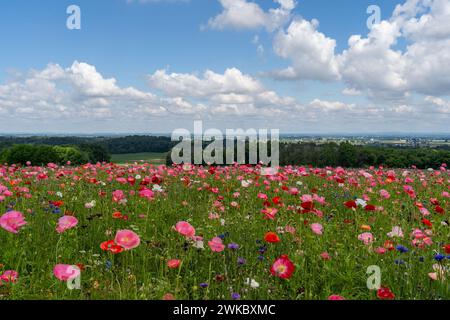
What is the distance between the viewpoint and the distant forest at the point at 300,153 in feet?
84.6

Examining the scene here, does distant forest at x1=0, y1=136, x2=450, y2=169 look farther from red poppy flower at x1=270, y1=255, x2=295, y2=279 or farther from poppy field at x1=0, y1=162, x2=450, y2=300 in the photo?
red poppy flower at x1=270, y1=255, x2=295, y2=279

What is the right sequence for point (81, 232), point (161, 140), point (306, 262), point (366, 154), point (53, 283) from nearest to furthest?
point (53, 283) → point (306, 262) → point (81, 232) → point (366, 154) → point (161, 140)

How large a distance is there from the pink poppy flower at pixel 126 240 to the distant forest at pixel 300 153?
44.0ft

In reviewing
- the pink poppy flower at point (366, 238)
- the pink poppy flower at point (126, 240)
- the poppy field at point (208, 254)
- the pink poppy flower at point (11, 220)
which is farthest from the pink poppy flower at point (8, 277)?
the pink poppy flower at point (366, 238)

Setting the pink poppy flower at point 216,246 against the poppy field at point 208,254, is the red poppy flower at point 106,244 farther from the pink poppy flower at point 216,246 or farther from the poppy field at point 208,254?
the pink poppy flower at point 216,246

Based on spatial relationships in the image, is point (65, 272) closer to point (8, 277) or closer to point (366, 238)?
point (8, 277)

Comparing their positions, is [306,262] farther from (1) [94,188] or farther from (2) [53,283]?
(1) [94,188]

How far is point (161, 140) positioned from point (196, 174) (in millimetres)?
62448

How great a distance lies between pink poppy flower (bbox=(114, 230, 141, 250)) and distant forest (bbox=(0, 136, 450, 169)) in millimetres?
13399

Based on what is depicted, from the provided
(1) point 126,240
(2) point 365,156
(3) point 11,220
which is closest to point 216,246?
(1) point 126,240

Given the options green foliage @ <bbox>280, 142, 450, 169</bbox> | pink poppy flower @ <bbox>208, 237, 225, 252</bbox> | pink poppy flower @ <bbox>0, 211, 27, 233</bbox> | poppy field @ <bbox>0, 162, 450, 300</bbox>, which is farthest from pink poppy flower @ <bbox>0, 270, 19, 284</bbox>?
green foliage @ <bbox>280, 142, 450, 169</bbox>
